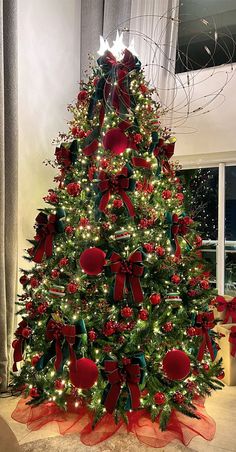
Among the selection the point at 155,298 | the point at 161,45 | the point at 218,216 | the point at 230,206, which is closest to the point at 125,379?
the point at 155,298

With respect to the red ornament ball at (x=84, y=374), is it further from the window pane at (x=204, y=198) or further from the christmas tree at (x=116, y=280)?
the window pane at (x=204, y=198)

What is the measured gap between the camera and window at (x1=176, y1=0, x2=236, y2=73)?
340 cm

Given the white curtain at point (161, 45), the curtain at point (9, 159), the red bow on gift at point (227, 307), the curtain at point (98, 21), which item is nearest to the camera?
the curtain at point (9, 159)

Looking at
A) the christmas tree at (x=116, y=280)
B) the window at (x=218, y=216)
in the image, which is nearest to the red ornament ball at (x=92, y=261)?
the christmas tree at (x=116, y=280)

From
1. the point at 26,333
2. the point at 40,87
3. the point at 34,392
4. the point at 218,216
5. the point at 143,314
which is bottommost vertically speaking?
the point at 34,392

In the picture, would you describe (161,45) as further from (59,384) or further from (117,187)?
(59,384)

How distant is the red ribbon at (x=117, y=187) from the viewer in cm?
216

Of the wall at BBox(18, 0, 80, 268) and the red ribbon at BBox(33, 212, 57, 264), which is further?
the wall at BBox(18, 0, 80, 268)

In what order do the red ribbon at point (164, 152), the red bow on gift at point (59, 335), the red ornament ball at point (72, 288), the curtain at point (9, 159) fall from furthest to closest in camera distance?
1. the curtain at point (9, 159)
2. the red ribbon at point (164, 152)
3. the red ornament ball at point (72, 288)
4. the red bow on gift at point (59, 335)

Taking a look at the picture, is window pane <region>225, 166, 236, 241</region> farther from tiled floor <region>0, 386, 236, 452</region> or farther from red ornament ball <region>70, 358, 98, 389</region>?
red ornament ball <region>70, 358, 98, 389</region>

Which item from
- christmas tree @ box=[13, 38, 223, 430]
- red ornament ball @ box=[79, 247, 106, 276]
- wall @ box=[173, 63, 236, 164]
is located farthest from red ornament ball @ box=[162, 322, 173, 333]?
wall @ box=[173, 63, 236, 164]

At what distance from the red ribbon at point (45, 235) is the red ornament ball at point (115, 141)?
49 cm

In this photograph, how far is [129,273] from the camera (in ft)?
6.83

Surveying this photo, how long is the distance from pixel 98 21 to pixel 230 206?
6.78ft
